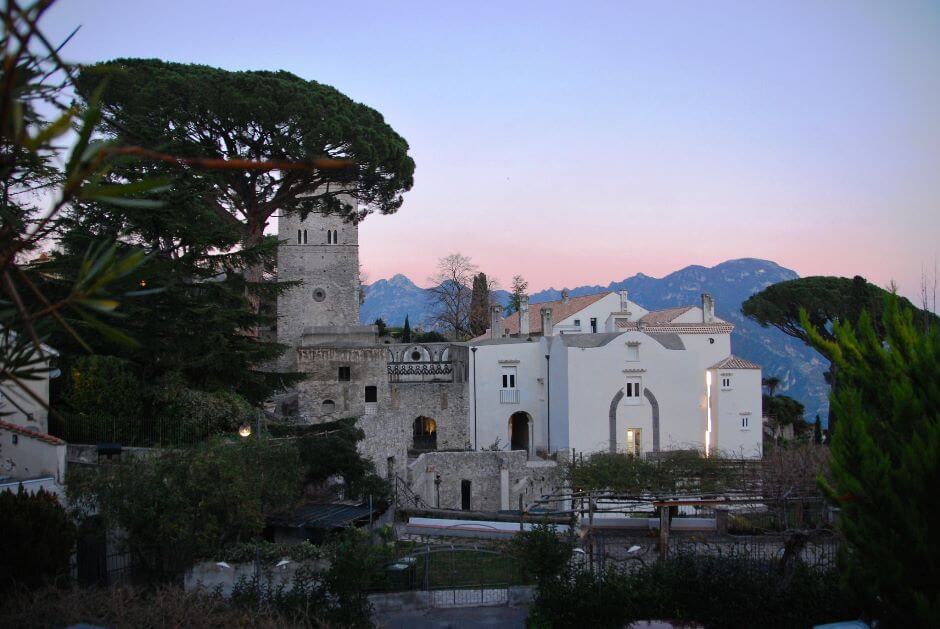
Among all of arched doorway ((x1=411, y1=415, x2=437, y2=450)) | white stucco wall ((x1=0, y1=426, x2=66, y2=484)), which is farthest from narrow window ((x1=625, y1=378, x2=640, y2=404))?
white stucco wall ((x1=0, y1=426, x2=66, y2=484))

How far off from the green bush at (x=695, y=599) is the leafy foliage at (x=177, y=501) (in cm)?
552

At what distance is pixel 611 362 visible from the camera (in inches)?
1209

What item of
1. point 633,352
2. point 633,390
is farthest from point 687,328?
point 633,390

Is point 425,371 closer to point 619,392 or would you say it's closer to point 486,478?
point 619,392

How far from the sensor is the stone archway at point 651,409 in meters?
30.5

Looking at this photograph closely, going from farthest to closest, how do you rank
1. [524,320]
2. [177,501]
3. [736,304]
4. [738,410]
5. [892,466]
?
[736,304] → [524,320] → [738,410] → [177,501] → [892,466]

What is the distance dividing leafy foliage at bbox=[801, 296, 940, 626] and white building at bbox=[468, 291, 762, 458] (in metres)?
21.6

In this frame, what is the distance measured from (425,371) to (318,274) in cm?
780

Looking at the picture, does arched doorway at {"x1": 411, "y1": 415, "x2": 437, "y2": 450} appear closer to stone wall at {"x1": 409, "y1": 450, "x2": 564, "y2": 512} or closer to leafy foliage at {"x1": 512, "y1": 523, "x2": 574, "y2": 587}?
stone wall at {"x1": 409, "y1": 450, "x2": 564, "y2": 512}

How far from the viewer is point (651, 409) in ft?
102

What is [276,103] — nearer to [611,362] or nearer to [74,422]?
[74,422]

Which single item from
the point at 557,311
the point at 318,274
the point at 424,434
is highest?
the point at 318,274

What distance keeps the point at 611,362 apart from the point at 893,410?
905 inches

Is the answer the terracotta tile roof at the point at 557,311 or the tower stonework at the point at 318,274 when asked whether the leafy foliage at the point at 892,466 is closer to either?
the tower stonework at the point at 318,274
